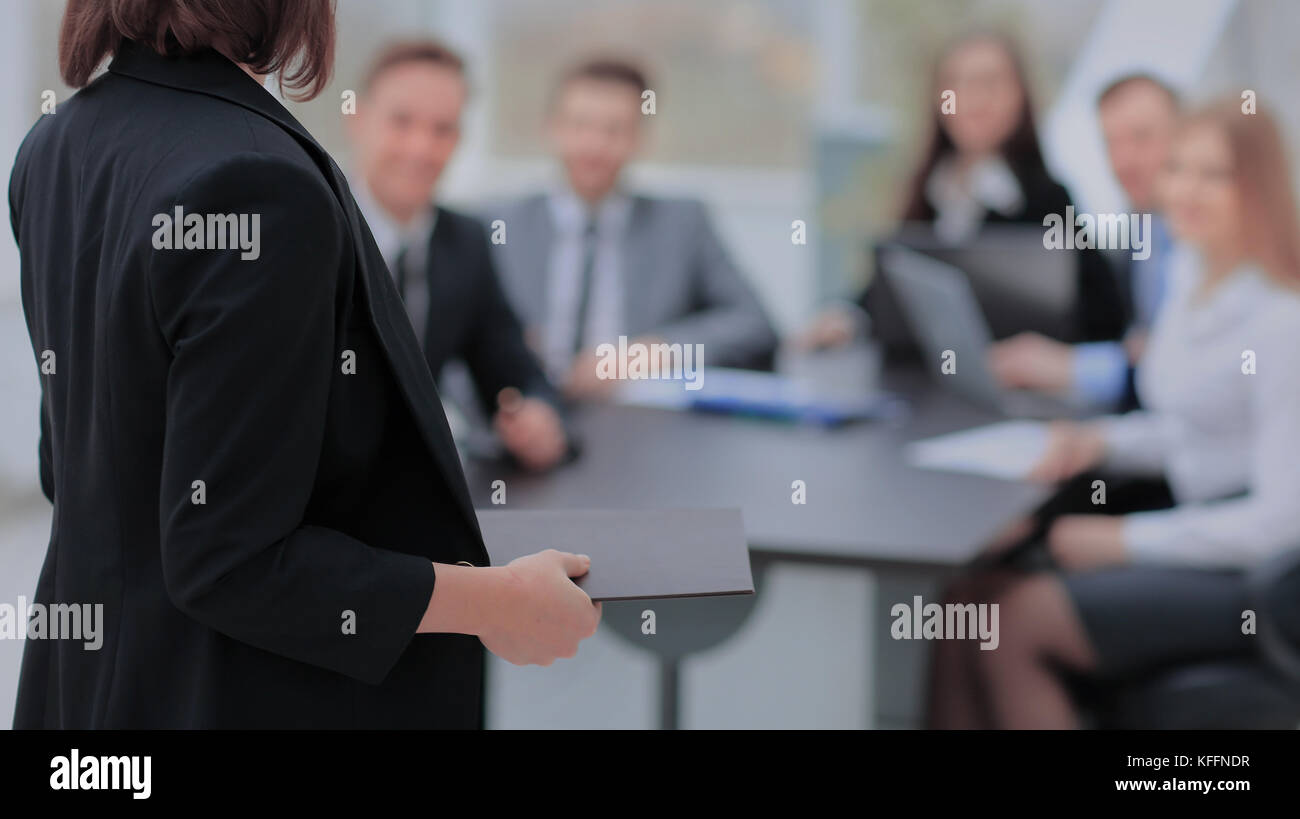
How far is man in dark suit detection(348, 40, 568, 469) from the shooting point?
2.54m

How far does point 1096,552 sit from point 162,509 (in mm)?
1699

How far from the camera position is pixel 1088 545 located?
6.97 ft

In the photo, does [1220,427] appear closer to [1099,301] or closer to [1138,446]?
[1138,446]

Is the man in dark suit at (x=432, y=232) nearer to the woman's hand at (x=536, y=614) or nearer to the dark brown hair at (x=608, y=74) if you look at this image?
the dark brown hair at (x=608, y=74)

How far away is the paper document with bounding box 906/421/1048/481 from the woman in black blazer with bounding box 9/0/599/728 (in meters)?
1.36

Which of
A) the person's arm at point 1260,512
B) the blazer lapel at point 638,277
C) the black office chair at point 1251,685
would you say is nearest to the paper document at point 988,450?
the person's arm at point 1260,512

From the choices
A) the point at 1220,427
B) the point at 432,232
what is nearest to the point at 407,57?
the point at 432,232

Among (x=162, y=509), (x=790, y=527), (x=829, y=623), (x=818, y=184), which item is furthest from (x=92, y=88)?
(x=818, y=184)

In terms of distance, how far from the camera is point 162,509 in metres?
0.91

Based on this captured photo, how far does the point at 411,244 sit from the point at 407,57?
0.43 m

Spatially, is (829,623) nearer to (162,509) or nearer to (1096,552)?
(1096,552)

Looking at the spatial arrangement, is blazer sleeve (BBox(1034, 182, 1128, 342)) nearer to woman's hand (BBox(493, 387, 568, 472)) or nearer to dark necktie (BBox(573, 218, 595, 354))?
dark necktie (BBox(573, 218, 595, 354))

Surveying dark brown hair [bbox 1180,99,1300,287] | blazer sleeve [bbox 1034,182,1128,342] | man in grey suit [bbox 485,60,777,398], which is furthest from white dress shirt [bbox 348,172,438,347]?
blazer sleeve [bbox 1034,182,1128,342]

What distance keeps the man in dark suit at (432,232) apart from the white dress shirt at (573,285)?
31.8 inches
